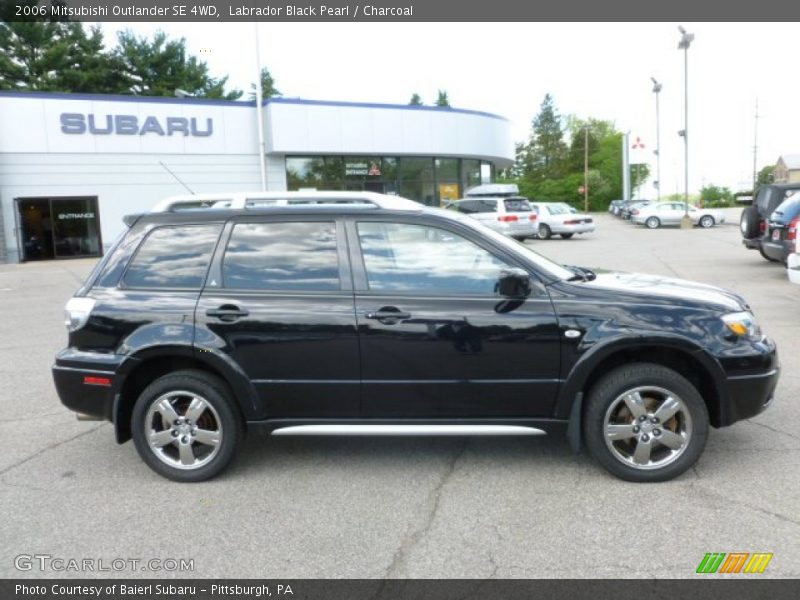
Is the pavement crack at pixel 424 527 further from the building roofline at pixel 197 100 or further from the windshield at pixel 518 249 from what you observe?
the building roofline at pixel 197 100

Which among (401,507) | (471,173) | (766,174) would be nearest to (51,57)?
(471,173)

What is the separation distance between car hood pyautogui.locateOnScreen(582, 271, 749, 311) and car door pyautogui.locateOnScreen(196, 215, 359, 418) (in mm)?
1581

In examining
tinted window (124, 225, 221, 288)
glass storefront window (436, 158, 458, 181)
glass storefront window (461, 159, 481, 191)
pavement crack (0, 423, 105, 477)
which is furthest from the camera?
glass storefront window (461, 159, 481, 191)

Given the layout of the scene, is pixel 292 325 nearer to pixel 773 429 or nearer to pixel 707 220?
pixel 773 429

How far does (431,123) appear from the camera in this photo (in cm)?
2847

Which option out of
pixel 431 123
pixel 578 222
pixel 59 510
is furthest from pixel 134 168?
pixel 59 510

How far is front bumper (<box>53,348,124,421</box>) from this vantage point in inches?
163

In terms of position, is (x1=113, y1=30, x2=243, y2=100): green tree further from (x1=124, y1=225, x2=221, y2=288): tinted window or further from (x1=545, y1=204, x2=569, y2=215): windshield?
(x1=124, y1=225, x2=221, y2=288): tinted window

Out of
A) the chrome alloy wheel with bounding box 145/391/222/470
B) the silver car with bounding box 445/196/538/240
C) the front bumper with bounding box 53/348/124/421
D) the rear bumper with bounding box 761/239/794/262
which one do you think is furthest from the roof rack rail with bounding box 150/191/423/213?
the silver car with bounding box 445/196/538/240

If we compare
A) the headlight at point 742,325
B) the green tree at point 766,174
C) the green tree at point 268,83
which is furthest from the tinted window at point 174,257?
the green tree at point 766,174

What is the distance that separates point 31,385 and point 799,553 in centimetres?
654

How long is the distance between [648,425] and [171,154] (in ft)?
77.9

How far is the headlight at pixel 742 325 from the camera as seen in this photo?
13.0 feet
